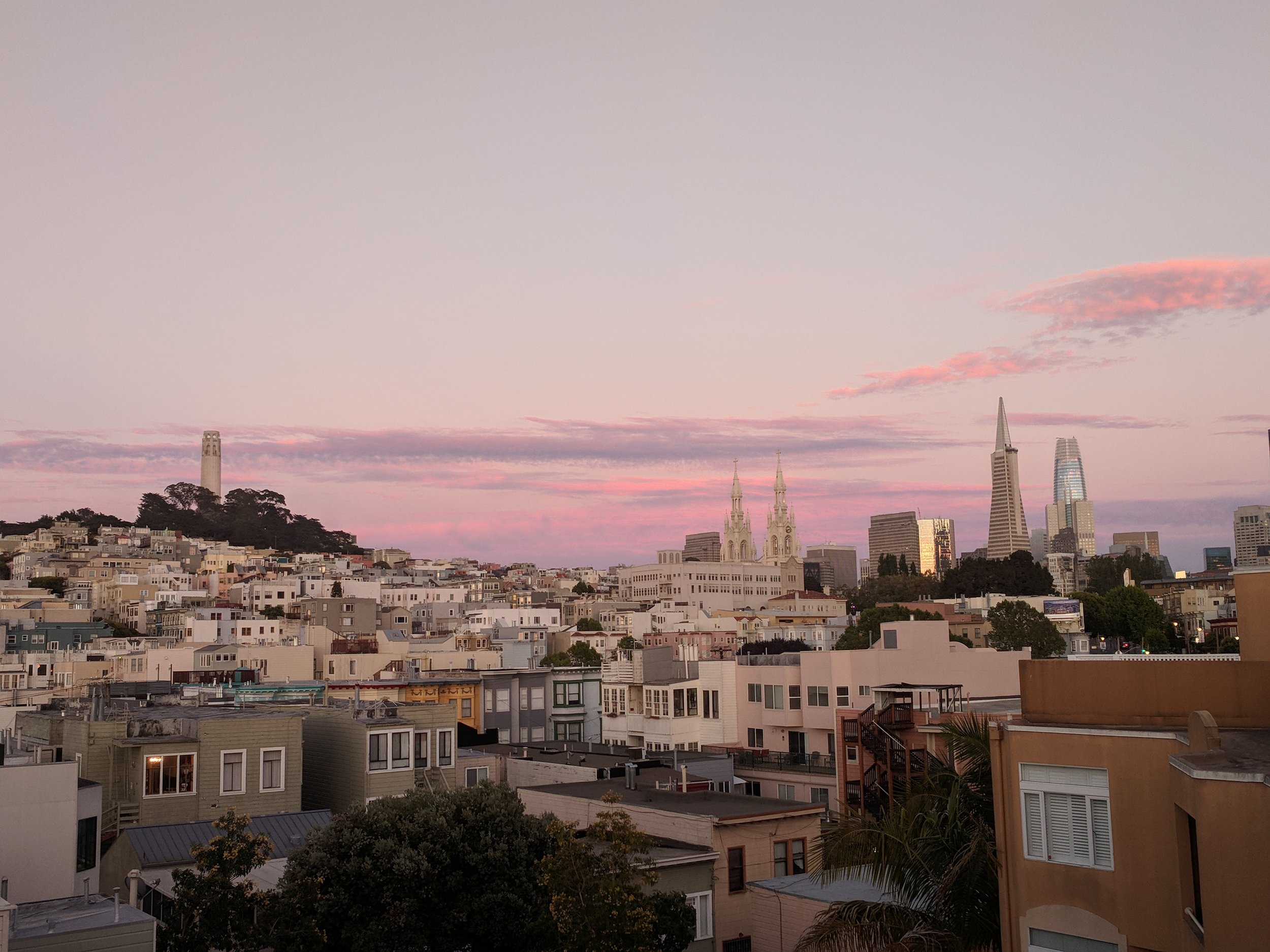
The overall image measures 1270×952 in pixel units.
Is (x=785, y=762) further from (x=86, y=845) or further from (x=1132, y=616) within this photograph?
(x=1132, y=616)

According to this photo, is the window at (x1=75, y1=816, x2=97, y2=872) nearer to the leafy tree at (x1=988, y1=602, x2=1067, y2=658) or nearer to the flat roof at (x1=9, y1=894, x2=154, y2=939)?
the flat roof at (x1=9, y1=894, x2=154, y2=939)

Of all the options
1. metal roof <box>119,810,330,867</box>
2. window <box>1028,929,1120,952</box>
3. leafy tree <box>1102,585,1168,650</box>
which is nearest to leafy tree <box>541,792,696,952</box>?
window <box>1028,929,1120,952</box>

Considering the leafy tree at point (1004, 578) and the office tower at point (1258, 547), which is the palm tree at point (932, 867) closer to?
the office tower at point (1258, 547)

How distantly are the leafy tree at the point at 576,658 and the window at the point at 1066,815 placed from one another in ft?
326

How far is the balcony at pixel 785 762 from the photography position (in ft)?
171

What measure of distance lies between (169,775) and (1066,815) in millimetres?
25743

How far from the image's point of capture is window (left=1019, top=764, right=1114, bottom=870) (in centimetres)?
1416

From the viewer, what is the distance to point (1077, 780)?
14422 mm

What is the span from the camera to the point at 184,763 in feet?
108

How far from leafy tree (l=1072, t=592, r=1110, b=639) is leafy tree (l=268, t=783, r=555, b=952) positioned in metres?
119

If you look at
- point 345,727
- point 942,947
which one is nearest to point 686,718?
point 345,727

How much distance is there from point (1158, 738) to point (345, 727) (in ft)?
91.5

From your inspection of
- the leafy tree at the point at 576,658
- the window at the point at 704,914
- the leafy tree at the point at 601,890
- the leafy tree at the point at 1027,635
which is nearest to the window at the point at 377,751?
the window at the point at 704,914

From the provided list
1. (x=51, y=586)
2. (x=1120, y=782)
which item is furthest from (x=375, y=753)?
(x=51, y=586)
